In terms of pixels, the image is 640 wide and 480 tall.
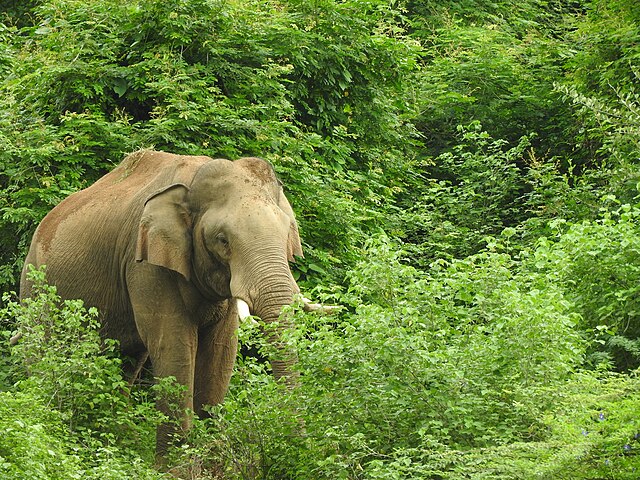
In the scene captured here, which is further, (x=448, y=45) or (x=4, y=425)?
(x=448, y=45)

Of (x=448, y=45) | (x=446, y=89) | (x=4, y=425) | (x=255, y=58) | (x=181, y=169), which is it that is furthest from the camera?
(x=448, y=45)

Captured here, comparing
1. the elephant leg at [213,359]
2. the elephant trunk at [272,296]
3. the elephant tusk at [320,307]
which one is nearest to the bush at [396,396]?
the elephant tusk at [320,307]

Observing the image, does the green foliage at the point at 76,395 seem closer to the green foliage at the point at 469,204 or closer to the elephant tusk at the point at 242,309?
the elephant tusk at the point at 242,309

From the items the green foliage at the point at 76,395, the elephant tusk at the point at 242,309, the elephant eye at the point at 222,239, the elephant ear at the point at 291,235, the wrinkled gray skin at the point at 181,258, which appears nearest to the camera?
the green foliage at the point at 76,395

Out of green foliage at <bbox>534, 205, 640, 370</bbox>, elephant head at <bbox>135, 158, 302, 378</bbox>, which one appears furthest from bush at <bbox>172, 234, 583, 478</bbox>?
green foliage at <bbox>534, 205, 640, 370</bbox>

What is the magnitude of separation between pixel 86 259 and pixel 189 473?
2.38 m

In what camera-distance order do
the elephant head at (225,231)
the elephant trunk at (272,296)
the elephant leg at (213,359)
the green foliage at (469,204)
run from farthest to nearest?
the green foliage at (469,204) < the elephant leg at (213,359) < the elephant head at (225,231) < the elephant trunk at (272,296)

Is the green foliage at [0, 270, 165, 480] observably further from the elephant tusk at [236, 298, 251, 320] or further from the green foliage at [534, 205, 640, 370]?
the green foliage at [534, 205, 640, 370]

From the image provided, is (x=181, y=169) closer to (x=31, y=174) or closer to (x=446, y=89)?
(x=31, y=174)

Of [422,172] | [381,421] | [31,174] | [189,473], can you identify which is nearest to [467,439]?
[381,421]

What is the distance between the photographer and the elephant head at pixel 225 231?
961cm

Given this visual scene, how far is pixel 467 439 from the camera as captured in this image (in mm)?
8406

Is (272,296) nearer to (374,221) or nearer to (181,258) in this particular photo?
(181,258)

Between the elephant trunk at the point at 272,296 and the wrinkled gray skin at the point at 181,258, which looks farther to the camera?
the wrinkled gray skin at the point at 181,258
